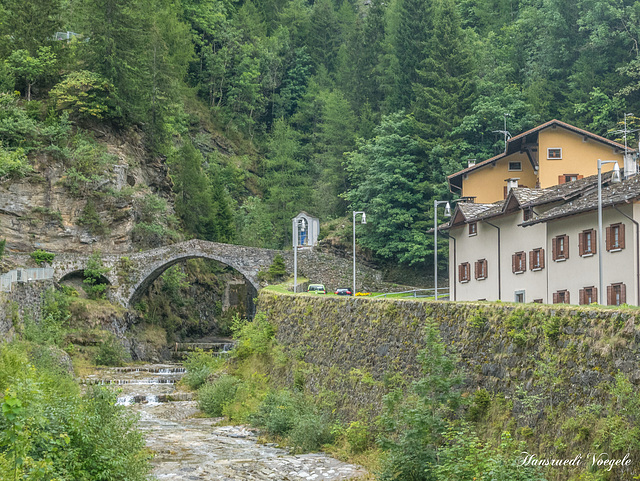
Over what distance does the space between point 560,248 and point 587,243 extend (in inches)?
79.4

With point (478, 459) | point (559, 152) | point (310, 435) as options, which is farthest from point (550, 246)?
point (478, 459)

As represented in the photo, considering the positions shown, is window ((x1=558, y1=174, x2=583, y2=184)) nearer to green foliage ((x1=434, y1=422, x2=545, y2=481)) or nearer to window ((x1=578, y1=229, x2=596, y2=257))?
window ((x1=578, y1=229, x2=596, y2=257))

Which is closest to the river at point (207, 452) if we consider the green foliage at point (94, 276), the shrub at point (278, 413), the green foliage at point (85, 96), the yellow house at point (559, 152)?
the shrub at point (278, 413)

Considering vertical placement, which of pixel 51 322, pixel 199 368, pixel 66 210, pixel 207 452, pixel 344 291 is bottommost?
pixel 207 452

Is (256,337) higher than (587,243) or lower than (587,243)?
lower

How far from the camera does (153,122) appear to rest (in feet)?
202

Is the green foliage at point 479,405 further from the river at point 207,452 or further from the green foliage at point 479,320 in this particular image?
the river at point 207,452

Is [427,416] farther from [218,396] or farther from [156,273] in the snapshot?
[156,273]

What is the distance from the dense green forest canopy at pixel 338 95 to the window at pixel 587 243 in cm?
2408

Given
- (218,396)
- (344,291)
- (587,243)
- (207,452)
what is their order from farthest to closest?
(344,291) < (218,396) < (587,243) < (207,452)

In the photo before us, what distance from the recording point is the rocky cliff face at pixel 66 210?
5019 centimetres

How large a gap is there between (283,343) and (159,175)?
108ft

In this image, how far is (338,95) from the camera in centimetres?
7888

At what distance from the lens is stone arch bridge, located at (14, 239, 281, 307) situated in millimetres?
48812
